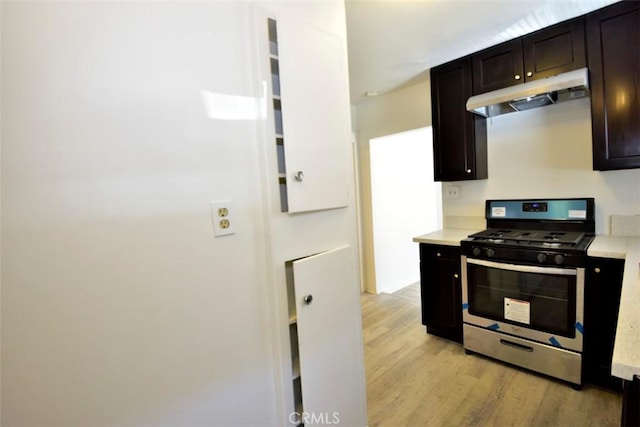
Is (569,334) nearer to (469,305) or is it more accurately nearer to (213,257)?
(469,305)

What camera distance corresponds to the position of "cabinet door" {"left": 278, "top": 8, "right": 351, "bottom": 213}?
3.75 ft

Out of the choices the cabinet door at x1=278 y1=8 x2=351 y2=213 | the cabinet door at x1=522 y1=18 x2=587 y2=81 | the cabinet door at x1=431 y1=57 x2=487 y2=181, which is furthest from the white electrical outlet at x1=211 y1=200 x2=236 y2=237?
the cabinet door at x1=522 y1=18 x2=587 y2=81

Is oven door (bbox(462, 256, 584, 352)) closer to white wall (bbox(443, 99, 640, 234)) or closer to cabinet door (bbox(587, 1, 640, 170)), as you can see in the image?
white wall (bbox(443, 99, 640, 234))

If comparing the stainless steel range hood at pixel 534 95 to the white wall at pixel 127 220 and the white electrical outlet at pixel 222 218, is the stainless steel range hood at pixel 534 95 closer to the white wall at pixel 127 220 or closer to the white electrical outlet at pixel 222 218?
the white wall at pixel 127 220

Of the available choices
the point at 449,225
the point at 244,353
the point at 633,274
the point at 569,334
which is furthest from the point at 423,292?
the point at 244,353

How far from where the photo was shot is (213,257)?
1.01m

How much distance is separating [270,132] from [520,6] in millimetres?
1845

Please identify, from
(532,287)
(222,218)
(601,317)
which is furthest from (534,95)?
(222,218)

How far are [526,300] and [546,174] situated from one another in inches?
40.7

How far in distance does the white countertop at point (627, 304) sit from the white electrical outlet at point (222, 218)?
1.08 metres

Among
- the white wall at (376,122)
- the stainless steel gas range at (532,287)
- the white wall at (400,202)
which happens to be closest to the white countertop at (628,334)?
the stainless steel gas range at (532,287)

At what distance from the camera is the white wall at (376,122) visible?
314 centimetres

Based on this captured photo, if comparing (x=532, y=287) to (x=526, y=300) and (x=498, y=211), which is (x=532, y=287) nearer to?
(x=526, y=300)

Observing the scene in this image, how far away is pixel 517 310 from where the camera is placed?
212 centimetres
